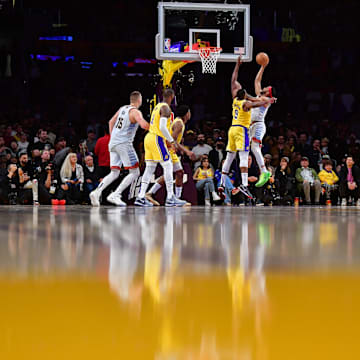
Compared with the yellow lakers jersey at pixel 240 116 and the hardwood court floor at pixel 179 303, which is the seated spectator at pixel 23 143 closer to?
the yellow lakers jersey at pixel 240 116

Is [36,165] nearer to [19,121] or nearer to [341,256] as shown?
[19,121]

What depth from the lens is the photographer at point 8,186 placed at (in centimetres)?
991

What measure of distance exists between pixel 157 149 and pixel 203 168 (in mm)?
3166

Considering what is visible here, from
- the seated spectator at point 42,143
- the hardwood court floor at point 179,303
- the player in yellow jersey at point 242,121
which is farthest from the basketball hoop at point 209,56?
the hardwood court floor at point 179,303

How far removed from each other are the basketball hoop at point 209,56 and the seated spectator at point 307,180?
9.43 feet

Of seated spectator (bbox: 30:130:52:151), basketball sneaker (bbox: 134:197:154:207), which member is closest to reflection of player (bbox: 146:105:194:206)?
basketball sneaker (bbox: 134:197:154:207)

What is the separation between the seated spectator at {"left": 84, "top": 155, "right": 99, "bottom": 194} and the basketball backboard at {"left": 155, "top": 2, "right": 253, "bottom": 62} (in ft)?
6.93

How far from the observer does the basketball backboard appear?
401 inches

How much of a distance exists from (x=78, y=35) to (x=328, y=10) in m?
7.19

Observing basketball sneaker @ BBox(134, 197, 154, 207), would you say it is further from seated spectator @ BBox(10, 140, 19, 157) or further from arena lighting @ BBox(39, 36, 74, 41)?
arena lighting @ BBox(39, 36, 74, 41)

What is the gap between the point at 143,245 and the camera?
7.82 feet

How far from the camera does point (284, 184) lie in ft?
37.8

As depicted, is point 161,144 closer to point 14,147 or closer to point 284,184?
point 284,184

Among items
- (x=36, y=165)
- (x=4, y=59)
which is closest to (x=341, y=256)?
(x=36, y=165)
